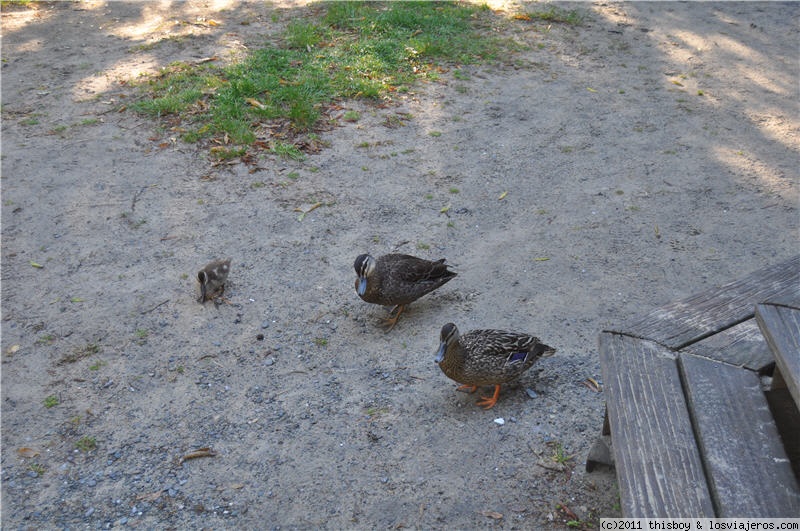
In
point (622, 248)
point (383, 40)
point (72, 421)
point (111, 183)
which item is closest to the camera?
point (72, 421)

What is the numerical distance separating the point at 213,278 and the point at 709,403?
161 inches

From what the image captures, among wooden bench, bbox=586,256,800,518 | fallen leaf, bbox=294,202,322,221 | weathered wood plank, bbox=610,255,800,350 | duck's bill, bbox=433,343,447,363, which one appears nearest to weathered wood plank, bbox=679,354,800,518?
wooden bench, bbox=586,256,800,518

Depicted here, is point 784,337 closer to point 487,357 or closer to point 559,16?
point 487,357

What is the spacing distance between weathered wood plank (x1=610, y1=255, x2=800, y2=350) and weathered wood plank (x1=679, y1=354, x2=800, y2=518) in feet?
0.63

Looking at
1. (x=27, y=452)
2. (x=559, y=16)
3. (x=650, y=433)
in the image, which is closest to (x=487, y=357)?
(x=650, y=433)

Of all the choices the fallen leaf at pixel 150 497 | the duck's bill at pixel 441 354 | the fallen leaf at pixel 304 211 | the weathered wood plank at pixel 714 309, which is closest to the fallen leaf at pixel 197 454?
the fallen leaf at pixel 150 497

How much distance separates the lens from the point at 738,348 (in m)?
3.28

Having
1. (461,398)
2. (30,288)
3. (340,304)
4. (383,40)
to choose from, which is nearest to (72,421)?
(30,288)

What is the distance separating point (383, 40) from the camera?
10398mm

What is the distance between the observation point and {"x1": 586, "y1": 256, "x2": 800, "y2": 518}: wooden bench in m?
2.62

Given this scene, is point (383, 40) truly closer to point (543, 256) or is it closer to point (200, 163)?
point (200, 163)

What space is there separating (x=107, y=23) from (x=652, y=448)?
36.1ft

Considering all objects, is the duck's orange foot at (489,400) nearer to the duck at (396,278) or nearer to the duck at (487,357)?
the duck at (487,357)

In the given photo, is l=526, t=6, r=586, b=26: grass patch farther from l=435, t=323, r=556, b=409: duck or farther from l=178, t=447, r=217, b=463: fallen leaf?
l=178, t=447, r=217, b=463: fallen leaf
